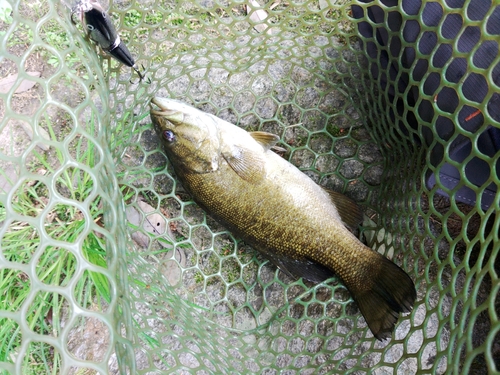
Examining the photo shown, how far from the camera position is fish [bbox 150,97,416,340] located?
2.18 meters

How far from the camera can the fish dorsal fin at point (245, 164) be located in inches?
87.5

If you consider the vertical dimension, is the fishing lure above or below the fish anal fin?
above

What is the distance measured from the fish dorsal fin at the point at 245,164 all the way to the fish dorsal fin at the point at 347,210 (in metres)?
0.50

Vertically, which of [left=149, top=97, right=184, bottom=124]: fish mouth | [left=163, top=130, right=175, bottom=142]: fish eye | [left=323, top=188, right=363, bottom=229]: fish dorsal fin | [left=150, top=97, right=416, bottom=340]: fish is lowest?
[left=323, top=188, right=363, bottom=229]: fish dorsal fin

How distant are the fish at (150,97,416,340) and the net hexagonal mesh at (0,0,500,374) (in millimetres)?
227

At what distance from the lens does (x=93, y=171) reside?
1.39m

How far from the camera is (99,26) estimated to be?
1835 millimetres

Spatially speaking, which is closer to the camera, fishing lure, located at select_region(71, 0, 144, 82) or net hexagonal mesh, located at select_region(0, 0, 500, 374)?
fishing lure, located at select_region(71, 0, 144, 82)

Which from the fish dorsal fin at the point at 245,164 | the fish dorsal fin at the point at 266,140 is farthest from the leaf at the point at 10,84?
the fish dorsal fin at the point at 266,140

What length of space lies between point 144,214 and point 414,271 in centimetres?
161

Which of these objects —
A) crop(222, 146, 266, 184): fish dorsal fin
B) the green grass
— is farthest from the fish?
the green grass

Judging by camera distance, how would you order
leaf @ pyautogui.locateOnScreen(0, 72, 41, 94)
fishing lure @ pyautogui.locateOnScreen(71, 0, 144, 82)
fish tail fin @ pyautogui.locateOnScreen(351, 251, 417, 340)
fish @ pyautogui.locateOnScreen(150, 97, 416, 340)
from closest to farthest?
fishing lure @ pyautogui.locateOnScreen(71, 0, 144, 82)
fish tail fin @ pyautogui.locateOnScreen(351, 251, 417, 340)
fish @ pyautogui.locateOnScreen(150, 97, 416, 340)
leaf @ pyautogui.locateOnScreen(0, 72, 41, 94)

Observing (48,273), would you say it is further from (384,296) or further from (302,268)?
(384,296)

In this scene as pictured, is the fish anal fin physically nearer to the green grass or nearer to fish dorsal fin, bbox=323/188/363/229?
fish dorsal fin, bbox=323/188/363/229
